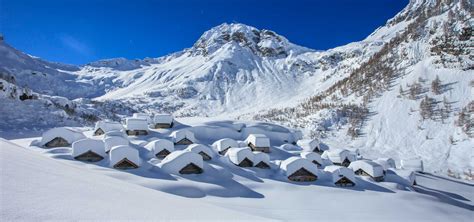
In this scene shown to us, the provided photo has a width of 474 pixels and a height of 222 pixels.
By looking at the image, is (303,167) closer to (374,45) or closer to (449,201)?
(449,201)

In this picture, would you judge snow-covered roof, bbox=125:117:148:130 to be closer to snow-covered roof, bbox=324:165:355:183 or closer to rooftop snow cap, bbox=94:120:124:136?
rooftop snow cap, bbox=94:120:124:136

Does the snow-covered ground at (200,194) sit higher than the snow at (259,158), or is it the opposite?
the snow at (259,158)

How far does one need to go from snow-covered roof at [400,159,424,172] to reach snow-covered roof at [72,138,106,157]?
4479cm

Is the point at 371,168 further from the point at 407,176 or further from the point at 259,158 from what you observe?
the point at 259,158

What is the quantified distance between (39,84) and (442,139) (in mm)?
204449

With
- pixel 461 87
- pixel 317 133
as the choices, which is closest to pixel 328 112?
pixel 317 133

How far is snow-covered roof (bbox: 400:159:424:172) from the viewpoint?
48675mm

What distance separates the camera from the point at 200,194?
2447 cm

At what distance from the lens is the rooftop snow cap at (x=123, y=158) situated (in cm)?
2967

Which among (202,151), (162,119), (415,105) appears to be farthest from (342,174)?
(415,105)

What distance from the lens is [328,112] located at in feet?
285

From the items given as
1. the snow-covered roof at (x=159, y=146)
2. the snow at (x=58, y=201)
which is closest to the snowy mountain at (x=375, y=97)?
the snow-covered roof at (x=159, y=146)

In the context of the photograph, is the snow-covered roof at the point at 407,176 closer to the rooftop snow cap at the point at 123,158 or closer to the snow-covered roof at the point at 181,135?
the snow-covered roof at the point at 181,135

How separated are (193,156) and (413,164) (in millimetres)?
37890
